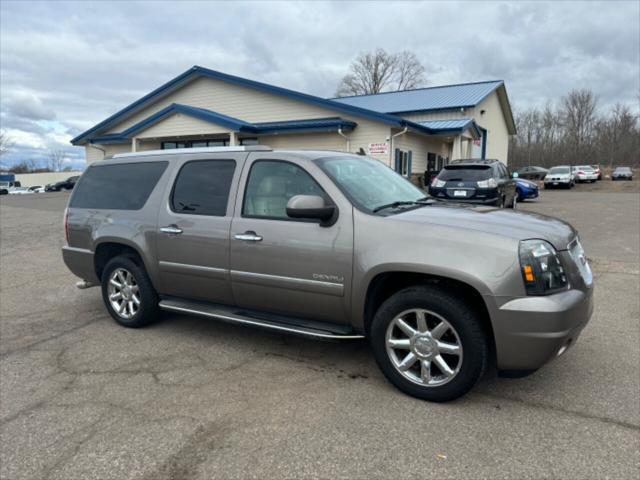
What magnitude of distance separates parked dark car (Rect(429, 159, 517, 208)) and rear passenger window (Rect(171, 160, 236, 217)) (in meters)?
8.73

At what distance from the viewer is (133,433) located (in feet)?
9.87

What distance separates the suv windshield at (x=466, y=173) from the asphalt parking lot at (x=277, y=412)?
7.95 meters

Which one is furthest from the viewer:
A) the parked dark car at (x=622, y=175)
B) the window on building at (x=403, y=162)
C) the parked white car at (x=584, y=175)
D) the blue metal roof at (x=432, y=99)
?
the parked dark car at (x=622, y=175)

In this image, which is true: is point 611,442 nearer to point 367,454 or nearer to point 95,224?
point 367,454

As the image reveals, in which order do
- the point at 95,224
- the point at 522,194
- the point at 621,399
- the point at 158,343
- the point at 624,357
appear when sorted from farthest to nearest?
1. the point at 522,194
2. the point at 95,224
3. the point at 158,343
4. the point at 624,357
5. the point at 621,399

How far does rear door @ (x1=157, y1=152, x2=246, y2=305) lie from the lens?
4223 mm

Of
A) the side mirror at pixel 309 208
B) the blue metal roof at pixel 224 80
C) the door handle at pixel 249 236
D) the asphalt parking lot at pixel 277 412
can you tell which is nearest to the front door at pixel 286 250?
the door handle at pixel 249 236

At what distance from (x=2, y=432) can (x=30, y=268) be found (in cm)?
617

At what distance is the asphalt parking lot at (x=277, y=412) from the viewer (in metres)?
2.66

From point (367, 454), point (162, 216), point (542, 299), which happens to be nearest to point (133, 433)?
point (367, 454)

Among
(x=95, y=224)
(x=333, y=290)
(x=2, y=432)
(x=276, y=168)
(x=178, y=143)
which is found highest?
(x=178, y=143)

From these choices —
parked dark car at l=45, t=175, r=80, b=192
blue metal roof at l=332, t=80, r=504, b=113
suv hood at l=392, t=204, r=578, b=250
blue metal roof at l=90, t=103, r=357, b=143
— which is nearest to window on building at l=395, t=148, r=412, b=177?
blue metal roof at l=90, t=103, r=357, b=143

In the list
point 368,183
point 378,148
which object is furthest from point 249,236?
point 378,148

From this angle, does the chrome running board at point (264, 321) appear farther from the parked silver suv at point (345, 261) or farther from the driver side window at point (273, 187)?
the driver side window at point (273, 187)
